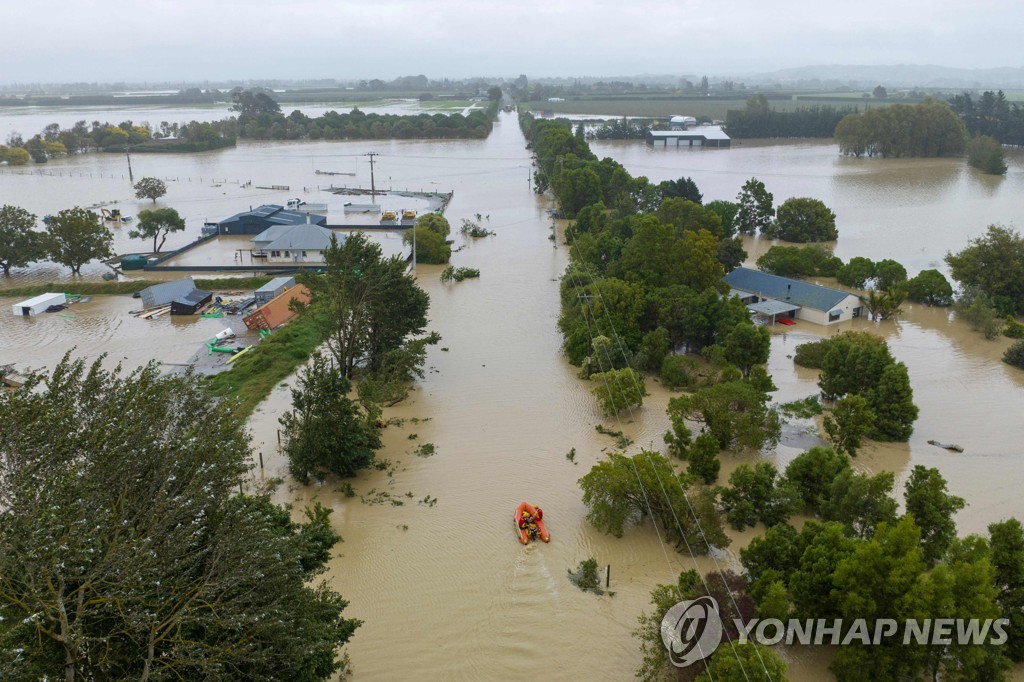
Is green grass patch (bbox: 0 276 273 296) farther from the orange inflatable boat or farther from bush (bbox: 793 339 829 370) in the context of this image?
bush (bbox: 793 339 829 370)

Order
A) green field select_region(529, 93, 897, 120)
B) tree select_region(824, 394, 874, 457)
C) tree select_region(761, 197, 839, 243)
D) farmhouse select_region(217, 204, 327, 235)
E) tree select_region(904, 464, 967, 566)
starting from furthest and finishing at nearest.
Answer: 1. green field select_region(529, 93, 897, 120)
2. farmhouse select_region(217, 204, 327, 235)
3. tree select_region(761, 197, 839, 243)
4. tree select_region(824, 394, 874, 457)
5. tree select_region(904, 464, 967, 566)

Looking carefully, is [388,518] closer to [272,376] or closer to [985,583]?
[272,376]

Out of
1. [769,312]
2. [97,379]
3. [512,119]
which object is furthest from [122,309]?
[512,119]

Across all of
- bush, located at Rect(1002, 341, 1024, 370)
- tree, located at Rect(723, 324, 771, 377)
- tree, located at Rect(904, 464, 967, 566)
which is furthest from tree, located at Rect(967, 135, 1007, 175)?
tree, located at Rect(904, 464, 967, 566)

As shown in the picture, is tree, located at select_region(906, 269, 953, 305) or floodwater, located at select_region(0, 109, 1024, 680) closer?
floodwater, located at select_region(0, 109, 1024, 680)

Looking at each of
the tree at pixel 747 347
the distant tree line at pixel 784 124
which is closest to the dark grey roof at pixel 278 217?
the tree at pixel 747 347

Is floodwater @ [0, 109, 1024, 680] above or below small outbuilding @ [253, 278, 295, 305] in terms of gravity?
below

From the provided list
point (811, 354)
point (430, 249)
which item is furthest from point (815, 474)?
point (430, 249)
